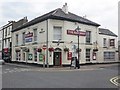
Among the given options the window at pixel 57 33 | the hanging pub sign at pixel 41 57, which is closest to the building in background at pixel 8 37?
the hanging pub sign at pixel 41 57

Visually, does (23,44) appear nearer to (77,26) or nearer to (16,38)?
(16,38)

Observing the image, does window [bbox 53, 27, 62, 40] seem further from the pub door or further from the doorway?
the pub door

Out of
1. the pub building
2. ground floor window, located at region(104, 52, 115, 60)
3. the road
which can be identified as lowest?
the road

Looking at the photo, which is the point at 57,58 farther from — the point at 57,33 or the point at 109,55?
the point at 109,55

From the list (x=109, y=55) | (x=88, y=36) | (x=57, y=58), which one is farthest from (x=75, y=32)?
(x=109, y=55)

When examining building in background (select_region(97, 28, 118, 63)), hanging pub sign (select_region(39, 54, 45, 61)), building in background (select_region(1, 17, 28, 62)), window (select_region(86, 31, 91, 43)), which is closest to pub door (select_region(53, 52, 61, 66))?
hanging pub sign (select_region(39, 54, 45, 61))

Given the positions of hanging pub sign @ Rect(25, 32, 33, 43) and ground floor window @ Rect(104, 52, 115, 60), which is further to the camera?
ground floor window @ Rect(104, 52, 115, 60)

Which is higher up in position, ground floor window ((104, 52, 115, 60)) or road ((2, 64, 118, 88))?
ground floor window ((104, 52, 115, 60))

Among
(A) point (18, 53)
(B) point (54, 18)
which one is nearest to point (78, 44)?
(B) point (54, 18)

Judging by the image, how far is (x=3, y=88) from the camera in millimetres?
10992

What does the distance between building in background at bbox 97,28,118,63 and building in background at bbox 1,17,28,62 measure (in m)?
17.1

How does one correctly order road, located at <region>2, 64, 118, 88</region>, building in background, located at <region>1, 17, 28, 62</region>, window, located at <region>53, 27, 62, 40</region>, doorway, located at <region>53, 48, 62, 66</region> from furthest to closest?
building in background, located at <region>1, 17, 28, 62</region>, window, located at <region>53, 27, 62, 40</region>, doorway, located at <region>53, 48, 62, 66</region>, road, located at <region>2, 64, 118, 88</region>

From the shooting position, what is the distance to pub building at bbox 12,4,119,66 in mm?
31891

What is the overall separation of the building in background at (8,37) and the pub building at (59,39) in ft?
33.3
